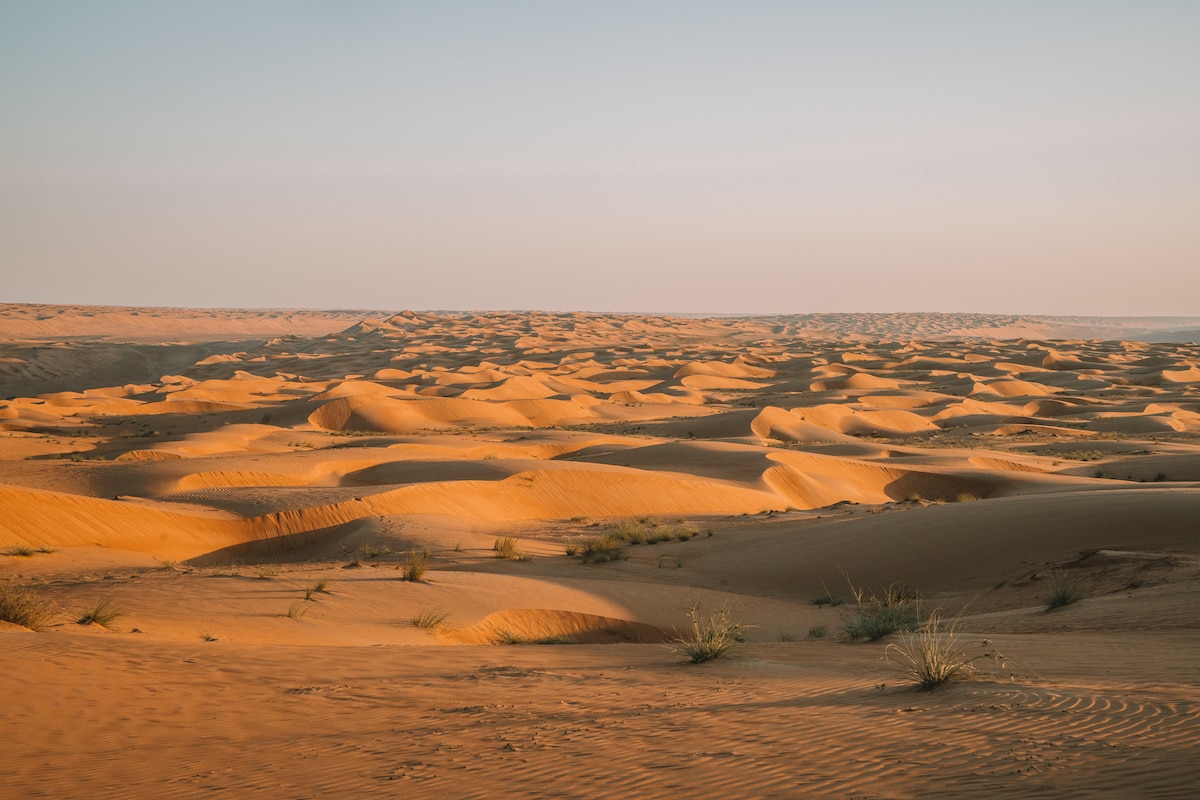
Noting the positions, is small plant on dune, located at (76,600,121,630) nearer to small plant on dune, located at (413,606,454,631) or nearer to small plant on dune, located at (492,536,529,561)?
small plant on dune, located at (413,606,454,631)

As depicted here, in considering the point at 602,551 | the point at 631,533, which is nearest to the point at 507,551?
the point at 602,551

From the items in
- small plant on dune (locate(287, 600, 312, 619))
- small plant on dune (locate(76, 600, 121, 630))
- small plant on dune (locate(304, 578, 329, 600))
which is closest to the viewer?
small plant on dune (locate(76, 600, 121, 630))

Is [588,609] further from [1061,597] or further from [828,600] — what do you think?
[1061,597]

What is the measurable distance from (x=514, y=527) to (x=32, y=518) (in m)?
8.78

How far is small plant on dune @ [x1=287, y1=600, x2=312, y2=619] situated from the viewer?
37.1 feet

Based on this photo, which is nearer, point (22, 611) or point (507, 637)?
point (22, 611)

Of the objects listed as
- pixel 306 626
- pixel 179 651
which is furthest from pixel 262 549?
pixel 179 651

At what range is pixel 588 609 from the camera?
42.2 feet

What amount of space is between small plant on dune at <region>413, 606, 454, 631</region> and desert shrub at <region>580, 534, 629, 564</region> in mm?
4725

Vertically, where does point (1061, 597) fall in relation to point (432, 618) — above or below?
above

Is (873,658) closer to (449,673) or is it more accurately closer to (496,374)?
(449,673)

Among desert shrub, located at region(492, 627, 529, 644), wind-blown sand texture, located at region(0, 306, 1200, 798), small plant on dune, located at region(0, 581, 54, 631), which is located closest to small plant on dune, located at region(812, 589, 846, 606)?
wind-blown sand texture, located at region(0, 306, 1200, 798)

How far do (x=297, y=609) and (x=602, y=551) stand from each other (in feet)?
21.6

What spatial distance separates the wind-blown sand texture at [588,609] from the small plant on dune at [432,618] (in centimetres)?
10
